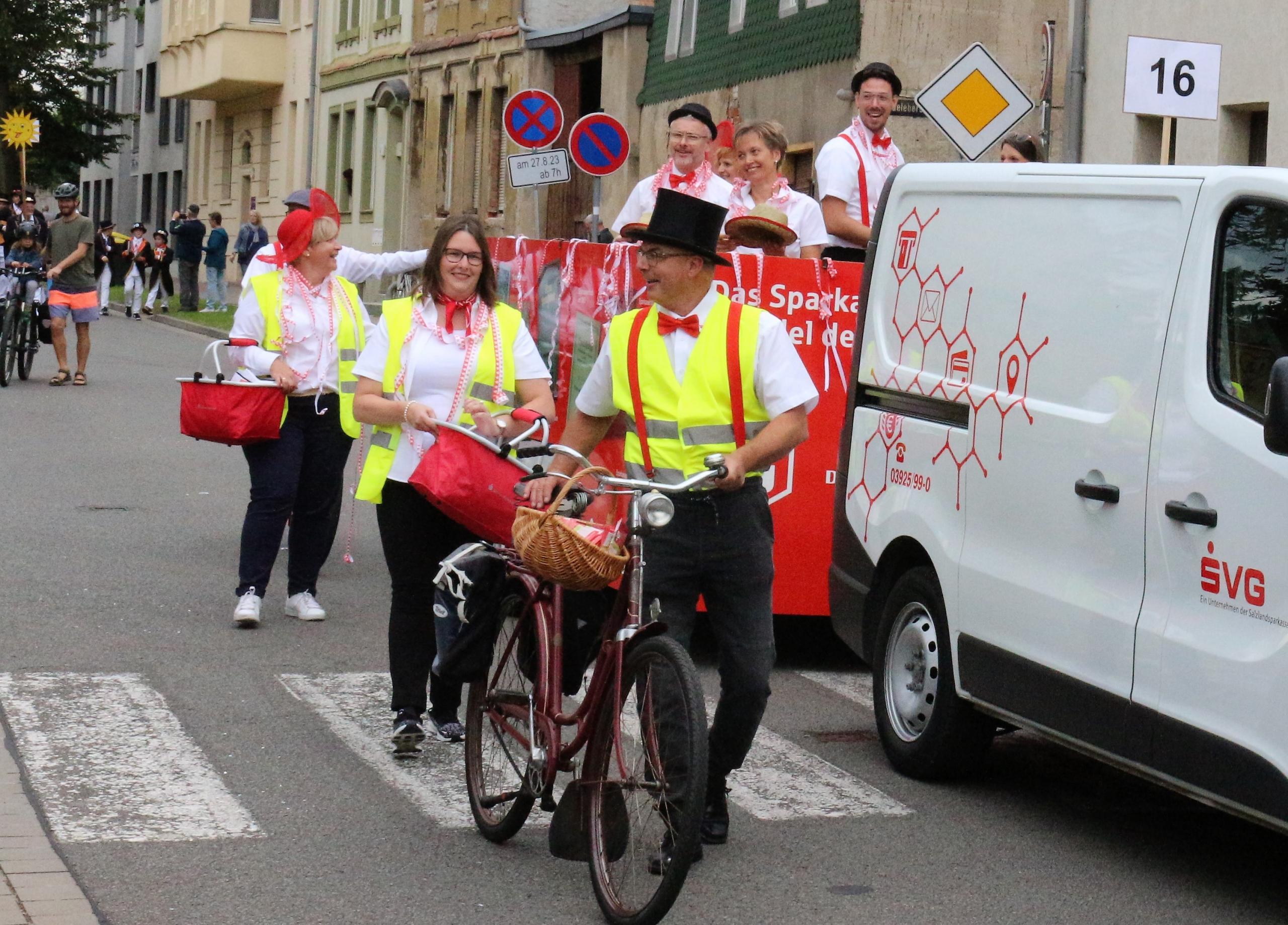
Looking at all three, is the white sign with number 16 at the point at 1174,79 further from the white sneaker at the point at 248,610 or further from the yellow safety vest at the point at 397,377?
the yellow safety vest at the point at 397,377

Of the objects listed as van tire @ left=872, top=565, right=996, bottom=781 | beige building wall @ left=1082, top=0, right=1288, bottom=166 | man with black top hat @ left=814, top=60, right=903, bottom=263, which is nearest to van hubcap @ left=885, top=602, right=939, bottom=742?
van tire @ left=872, top=565, right=996, bottom=781

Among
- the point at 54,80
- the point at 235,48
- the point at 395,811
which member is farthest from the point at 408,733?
the point at 54,80

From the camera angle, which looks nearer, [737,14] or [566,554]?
[566,554]

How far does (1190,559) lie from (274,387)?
4.90m

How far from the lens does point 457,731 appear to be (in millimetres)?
7387

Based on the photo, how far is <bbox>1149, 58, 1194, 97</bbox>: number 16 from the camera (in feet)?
41.7

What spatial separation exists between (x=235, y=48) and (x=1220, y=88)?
39.0 meters

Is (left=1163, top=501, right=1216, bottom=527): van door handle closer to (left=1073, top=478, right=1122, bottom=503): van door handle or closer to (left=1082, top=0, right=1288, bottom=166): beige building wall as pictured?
(left=1073, top=478, right=1122, bottom=503): van door handle

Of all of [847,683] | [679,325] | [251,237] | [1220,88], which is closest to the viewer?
[679,325]

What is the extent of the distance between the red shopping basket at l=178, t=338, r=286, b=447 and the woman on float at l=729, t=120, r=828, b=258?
2.38 m

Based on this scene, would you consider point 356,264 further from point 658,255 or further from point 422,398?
point 658,255

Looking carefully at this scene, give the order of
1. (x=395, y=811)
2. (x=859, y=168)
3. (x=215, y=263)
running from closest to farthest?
(x=395, y=811), (x=859, y=168), (x=215, y=263)

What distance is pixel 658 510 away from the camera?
17.7 feet

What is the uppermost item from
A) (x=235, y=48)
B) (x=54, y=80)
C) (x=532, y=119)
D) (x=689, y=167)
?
(x=235, y=48)
